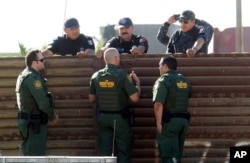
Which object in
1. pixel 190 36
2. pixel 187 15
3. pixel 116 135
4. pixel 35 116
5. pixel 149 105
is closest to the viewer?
pixel 35 116

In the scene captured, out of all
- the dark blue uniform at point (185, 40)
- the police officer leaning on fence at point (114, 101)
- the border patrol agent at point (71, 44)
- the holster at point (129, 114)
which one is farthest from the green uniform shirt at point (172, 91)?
the border patrol agent at point (71, 44)

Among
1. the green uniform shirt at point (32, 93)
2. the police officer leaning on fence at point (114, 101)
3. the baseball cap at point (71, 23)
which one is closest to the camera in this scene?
the green uniform shirt at point (32, 93)

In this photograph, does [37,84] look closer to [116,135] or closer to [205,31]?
[116,135]

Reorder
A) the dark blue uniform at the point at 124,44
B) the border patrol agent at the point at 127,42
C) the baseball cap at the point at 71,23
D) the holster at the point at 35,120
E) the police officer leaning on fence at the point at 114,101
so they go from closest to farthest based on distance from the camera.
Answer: the holster at the point at 35,120, the police officer leaning on fence at the point at 114,101, the border patrol agent at the point at 127,42, the baseball cap at the point at 71,23, the dark blue uniform at the point at 124,44

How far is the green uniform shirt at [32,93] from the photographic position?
9117 mm

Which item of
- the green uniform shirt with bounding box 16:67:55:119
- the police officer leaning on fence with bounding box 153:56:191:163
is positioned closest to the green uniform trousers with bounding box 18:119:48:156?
the green uniform shirt with bounding box 16:67:55:119

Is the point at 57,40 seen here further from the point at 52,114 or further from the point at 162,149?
A: the point at 162,149

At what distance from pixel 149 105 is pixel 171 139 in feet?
2.47

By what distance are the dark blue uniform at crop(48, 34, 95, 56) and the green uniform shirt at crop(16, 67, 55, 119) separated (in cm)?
96

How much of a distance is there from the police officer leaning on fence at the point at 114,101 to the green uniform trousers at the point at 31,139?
0.74m

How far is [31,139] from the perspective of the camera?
30.4ft

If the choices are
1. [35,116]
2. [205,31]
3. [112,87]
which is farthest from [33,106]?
[205,31]

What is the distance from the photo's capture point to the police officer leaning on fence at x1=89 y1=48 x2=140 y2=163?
9320 mm

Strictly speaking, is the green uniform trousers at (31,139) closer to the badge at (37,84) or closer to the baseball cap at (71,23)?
the badge at (37,84)
